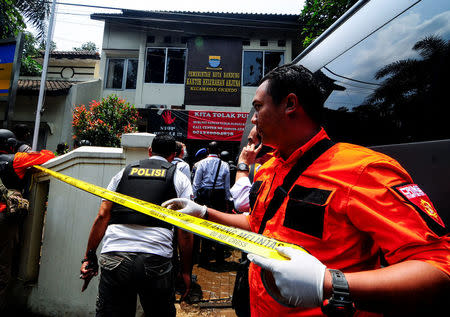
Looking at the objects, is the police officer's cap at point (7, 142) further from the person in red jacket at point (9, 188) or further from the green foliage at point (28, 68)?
the green foliage at point (28, 68)

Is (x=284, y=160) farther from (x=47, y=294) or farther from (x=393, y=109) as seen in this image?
(x=47, y=294)

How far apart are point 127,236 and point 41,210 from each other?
2.18m

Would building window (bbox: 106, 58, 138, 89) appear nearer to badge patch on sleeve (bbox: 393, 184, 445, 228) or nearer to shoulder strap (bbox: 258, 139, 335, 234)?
shoulder strap (bbox: 258, 139, 335, 234)

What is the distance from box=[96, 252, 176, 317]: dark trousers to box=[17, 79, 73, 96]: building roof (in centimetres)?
1187

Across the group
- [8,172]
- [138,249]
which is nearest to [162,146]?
[138,249]

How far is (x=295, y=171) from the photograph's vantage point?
115 centimetres

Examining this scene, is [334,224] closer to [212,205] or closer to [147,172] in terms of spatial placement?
[147,172]

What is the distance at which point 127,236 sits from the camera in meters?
2.04

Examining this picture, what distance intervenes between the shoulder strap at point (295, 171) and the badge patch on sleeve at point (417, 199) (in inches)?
13.6

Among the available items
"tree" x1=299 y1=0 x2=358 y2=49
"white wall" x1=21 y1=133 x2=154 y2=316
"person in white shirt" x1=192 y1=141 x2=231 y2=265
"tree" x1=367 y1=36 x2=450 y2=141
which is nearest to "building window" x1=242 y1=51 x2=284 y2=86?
"tree" x1=299 y1=0 x2=358 y2=49

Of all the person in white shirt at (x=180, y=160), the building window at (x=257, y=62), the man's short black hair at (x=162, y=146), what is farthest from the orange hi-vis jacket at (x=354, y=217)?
the building window at (x=257, y=62)

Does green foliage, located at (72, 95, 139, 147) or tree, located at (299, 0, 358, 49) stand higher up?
tree, located at (299, 0, 358, 49)

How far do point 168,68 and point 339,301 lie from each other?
41.5 ft

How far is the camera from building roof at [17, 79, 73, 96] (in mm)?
11105
